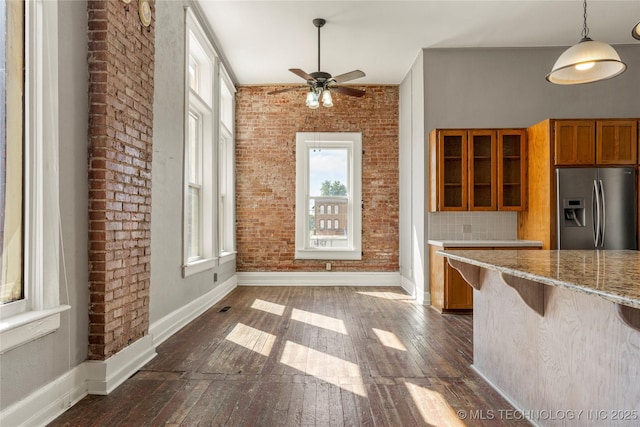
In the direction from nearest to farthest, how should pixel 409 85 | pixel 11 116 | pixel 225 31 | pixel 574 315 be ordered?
pixel 574 315, pixel 11 116, pixel 225 31, pixel 409 85

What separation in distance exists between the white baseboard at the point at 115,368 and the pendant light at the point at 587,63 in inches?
137

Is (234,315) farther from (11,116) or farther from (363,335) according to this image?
(11,116)

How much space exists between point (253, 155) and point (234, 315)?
3099 mm

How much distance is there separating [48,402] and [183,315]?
6.28 ft

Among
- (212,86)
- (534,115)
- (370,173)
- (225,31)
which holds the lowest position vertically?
(370,173)

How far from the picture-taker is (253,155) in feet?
21.8

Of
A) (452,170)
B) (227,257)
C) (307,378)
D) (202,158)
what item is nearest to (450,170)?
(452,170)

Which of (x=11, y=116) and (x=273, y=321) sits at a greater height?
(x=11, y=116)

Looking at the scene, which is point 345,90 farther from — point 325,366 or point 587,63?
point 325,366

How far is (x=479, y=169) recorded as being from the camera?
16.0ft

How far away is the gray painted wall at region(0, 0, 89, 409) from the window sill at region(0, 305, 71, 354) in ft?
0.23

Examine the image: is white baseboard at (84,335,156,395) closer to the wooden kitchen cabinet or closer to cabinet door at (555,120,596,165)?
the wooden kitchen cabinet

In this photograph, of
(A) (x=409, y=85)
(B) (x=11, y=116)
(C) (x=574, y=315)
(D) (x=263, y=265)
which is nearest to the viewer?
(C) (x=574, y=315)

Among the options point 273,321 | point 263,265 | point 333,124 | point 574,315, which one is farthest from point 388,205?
point 574,315
